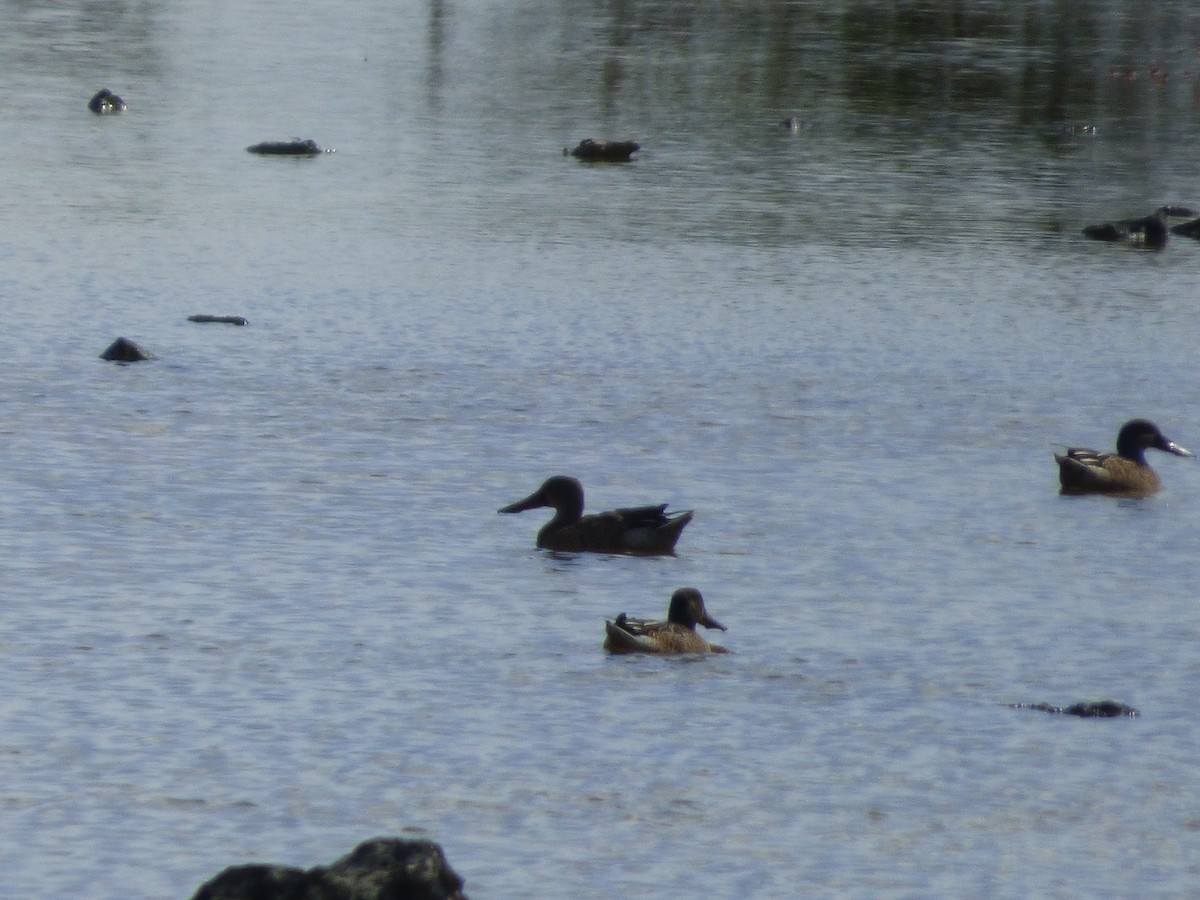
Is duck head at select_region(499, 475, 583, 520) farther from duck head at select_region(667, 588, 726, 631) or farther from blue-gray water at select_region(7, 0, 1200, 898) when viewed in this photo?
duck head at select_region(667, 588, 726, 631)

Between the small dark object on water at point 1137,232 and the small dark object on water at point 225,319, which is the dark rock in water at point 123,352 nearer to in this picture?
the small dark object on water at point 225,319

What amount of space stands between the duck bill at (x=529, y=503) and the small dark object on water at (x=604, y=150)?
34503 millimetres

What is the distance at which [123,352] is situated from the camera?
3275 cm

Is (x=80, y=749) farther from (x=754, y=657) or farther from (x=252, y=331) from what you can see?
(x=252, y=331)

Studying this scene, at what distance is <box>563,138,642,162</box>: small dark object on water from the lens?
58156mm

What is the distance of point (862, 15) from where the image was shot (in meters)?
112

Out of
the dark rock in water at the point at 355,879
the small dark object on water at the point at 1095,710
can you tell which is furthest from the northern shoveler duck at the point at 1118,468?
the dark rock in water at the point at 355,879

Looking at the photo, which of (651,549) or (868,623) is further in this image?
(651,549)

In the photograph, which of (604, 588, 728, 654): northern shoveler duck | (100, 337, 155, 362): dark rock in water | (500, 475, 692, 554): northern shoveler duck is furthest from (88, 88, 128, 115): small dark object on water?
(604, 588, 728, 654): northern shoveler duck

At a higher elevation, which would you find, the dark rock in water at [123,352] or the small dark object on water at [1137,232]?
the dark rock in water at [123,352]

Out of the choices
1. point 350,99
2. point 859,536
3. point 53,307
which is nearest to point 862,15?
point 350,99

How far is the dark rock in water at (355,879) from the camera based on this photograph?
11930 millimetres

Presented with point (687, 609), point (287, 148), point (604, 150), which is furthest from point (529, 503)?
point (287, 148)

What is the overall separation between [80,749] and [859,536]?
9.89m
